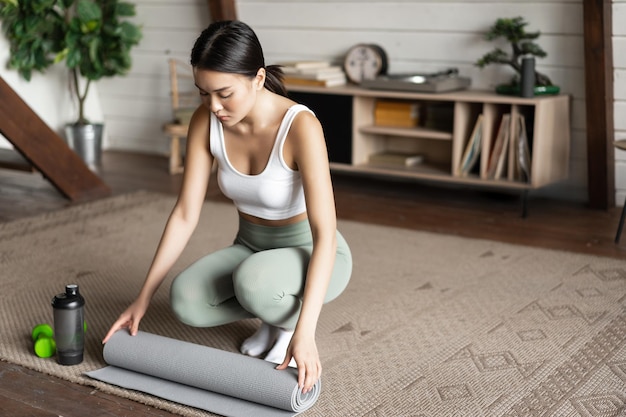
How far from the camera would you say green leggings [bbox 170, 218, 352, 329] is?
193 centimetres

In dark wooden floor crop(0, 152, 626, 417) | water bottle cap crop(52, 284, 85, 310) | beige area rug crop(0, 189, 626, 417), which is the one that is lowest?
beige area rug crop(0, 189, 626, 417)

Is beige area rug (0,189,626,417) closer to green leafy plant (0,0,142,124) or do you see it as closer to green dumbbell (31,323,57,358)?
green dumbbell (31,323,57,358)

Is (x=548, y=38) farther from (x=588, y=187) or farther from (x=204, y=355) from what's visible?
(x=204, y=355)

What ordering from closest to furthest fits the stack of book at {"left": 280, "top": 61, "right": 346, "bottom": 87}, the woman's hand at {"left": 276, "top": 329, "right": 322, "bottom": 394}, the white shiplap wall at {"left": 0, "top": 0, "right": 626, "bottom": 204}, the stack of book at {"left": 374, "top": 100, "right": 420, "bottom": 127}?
the woman's hand at {"left": 276, "top": 329, "right": 322, "bottom": 394} → the white shiplap wall at {"left": 0, "top": 0, "right": 626, "bottom": 204} → the stack of book at {"left": 374, "top": 100, "right": 420, "bottom": 127} → the stack of book at {"left": 280, "top": 61, "right": 346, "bottom": 87}

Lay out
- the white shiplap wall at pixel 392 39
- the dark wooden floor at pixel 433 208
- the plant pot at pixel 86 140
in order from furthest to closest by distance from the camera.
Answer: the plant pot at pixel 86 140, the white shiplap wall at pixel 392 39, the dark wooden floor at pixel 433 208

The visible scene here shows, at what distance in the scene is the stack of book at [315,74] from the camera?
416 centimetres

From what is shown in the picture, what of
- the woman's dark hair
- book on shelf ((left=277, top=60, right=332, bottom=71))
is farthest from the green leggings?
book on shelf ((left=277, top=60, right=332, bottom=71))

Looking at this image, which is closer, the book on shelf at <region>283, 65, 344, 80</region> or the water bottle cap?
the water bottle cap

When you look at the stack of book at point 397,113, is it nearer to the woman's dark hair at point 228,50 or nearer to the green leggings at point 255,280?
the green leggings at point 255,280

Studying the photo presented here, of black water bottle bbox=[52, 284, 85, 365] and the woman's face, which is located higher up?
the woman's face

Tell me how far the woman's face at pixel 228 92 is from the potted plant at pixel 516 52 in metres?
2.10

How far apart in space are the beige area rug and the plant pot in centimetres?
154

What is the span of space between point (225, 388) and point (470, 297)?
1.06 metres

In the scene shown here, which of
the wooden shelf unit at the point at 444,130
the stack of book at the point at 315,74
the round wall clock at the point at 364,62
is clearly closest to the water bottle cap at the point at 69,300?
the wooden shelf unit at the point at 444,130
